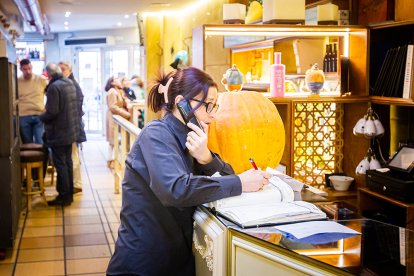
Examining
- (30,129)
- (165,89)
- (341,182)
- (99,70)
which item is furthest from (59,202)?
(99,70)

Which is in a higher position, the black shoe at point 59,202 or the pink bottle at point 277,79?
the pink bottle at point 277,79

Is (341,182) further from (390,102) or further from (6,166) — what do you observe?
(6,166)

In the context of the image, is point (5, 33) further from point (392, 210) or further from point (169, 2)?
point (392, 210)

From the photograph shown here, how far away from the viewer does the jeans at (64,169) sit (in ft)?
21.9

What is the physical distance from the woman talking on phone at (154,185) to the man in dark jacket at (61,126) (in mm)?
4841

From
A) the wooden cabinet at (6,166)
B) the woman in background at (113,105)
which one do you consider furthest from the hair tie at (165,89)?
the woman in background at (113,105)

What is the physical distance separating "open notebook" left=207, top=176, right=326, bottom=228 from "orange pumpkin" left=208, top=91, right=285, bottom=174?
0.32 metres

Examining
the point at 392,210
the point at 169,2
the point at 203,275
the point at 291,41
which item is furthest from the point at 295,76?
the point at 169,2

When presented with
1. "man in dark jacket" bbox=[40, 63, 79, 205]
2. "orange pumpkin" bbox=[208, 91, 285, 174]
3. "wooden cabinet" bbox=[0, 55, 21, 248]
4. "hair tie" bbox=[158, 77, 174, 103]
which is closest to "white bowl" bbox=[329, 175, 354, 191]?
"orange pumpkin" bbox=[208, 91, 285, 174]

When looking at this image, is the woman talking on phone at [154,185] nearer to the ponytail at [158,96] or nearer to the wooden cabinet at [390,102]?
the ponytail at [158,96]

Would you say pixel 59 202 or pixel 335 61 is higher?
pixel 335 61

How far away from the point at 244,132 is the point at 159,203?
51 centimetres

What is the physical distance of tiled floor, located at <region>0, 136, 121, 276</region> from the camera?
4.57 meters

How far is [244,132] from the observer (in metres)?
2.21
